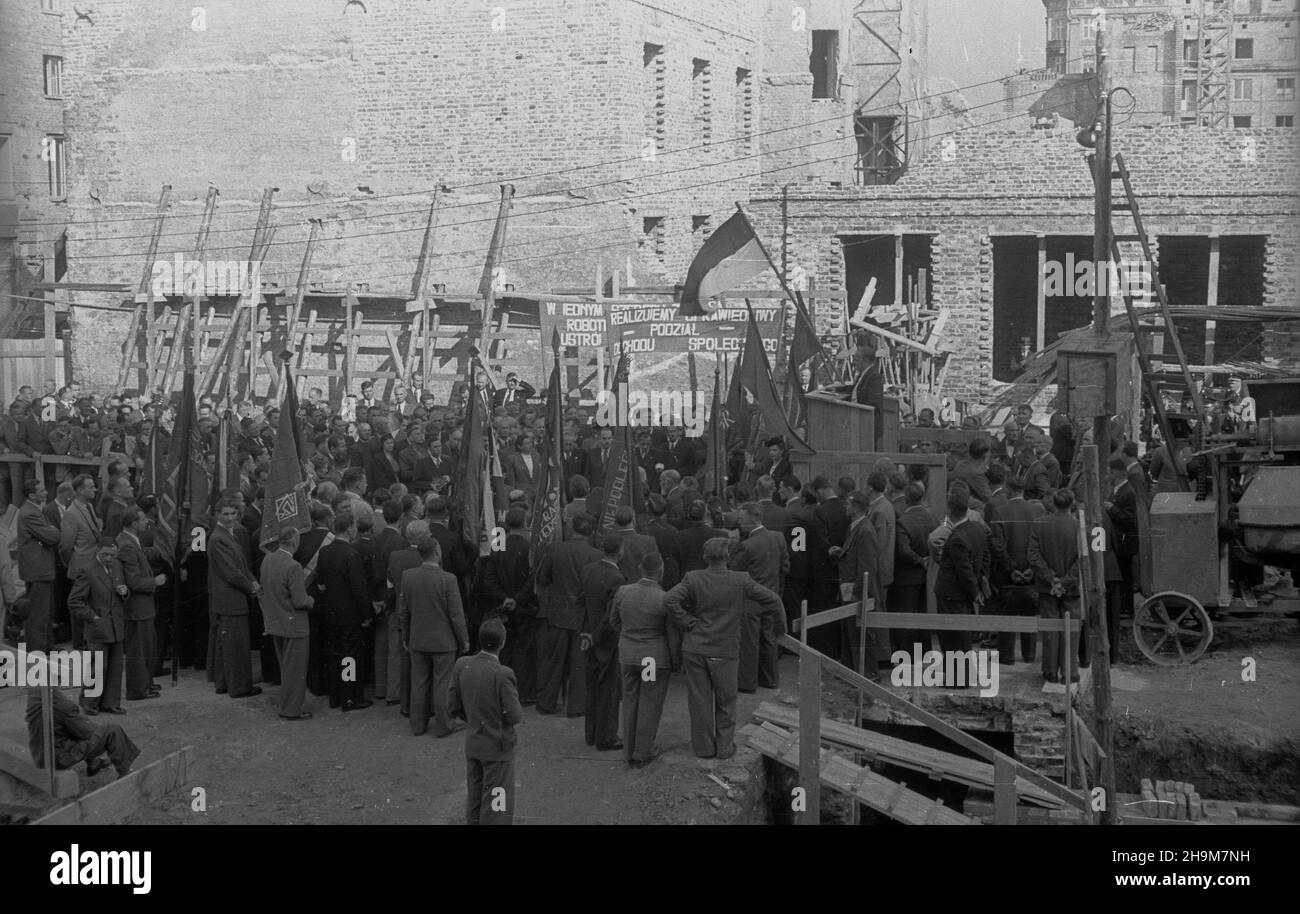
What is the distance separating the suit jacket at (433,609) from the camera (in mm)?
10617

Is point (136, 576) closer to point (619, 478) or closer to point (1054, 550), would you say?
point (619, 478)

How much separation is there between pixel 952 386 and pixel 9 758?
24518mm

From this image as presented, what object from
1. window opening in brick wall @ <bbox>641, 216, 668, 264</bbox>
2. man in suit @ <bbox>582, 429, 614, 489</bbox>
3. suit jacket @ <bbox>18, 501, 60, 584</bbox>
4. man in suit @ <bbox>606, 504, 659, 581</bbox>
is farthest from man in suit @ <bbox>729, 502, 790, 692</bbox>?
window opening in brick wall @ <bbox>641, 216, 668, 264</bbox>

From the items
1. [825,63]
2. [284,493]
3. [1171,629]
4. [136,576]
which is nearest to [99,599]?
[136,576]

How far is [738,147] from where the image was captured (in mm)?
35750

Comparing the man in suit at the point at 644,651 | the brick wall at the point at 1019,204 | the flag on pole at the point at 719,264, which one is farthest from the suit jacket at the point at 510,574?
the brick wall at the point at 1019,204

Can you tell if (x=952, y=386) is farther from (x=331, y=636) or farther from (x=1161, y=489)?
(x=331, y=636)

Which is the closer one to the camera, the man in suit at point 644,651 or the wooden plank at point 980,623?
the man in suit at point 644,651

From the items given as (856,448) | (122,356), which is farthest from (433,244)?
(856,448)

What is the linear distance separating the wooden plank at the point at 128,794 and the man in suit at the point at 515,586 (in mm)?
2547

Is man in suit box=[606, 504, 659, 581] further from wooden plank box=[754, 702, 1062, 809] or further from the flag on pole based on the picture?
the flag on pole

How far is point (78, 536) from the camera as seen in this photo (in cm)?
1170

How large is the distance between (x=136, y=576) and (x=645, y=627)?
431 centimetres

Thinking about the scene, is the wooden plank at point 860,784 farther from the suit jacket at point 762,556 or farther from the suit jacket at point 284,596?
the suit jacket at point 284,596
